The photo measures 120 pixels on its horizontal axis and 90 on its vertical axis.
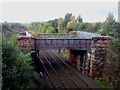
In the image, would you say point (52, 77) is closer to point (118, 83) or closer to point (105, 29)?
point (118, 83)

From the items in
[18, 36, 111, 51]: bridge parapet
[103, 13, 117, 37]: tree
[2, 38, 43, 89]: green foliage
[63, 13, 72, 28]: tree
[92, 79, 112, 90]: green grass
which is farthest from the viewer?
[63, 13, 72, 28]: tree

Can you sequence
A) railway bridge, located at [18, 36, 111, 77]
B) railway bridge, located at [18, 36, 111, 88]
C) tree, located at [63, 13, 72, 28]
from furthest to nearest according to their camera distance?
tree, located at [63, 13, 72, 28]
railway bridge, located at [18, 36, 111, 77]
railway bridge, located at [18, 36, 111, 88]

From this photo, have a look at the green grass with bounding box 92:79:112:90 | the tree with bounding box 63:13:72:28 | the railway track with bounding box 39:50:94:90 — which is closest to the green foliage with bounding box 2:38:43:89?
the railway track with bounding box 39:50:94:90

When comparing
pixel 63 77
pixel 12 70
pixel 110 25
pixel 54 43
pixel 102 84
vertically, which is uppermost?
pixel 110 25

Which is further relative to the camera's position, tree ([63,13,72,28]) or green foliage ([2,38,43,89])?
tree ([63,13,72,28])

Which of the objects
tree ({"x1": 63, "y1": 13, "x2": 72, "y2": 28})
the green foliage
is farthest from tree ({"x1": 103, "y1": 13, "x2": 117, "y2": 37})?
the green foliage

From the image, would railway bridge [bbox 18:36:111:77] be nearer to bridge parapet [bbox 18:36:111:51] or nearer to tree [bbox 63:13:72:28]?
bridge parapet [bbox 18:36:111:51]

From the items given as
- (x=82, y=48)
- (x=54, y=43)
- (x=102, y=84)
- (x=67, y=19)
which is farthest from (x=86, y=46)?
(x=67, y=19)

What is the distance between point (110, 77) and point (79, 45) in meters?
5.77

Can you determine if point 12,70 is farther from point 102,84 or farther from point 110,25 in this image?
point 110,25

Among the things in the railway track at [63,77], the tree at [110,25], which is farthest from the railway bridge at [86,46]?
the tree at [110,25]

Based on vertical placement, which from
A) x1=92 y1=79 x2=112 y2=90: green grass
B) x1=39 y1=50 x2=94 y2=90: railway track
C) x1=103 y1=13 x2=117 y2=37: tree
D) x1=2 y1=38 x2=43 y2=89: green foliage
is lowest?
x1=92 y1=79 x2=112 y2=90: green grass

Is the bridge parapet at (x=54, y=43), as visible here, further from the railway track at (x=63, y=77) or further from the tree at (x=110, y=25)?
the tree at (x=110, y=25)

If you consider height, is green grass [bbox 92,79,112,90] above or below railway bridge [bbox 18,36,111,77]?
below
